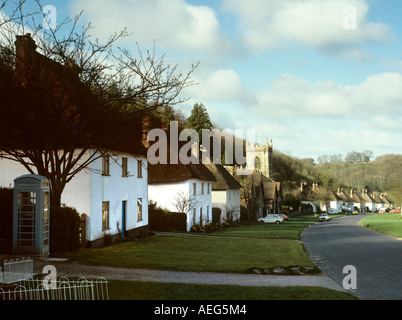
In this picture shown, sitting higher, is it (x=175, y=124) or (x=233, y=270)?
(x=175, y=124)

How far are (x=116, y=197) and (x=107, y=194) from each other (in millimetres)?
1428

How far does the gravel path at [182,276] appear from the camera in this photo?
13863mm

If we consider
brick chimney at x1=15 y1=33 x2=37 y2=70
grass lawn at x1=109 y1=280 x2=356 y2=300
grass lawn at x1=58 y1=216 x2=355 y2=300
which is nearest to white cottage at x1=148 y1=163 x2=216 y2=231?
grass lawn at x1=58 y1=216 x2=355 y2=300

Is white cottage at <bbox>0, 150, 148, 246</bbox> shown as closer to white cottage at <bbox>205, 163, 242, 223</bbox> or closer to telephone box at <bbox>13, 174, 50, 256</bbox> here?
telephone box at <bbox>13, 174, 50, 256</bbox>

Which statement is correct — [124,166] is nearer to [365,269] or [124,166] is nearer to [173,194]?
[173,194]

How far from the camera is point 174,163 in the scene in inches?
1591

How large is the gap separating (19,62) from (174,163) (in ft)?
78.1

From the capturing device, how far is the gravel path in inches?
546

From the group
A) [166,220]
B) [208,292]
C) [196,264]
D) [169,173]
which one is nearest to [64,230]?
[196,264]

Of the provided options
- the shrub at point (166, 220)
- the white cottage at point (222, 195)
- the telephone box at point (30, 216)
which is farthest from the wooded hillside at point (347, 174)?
the telephone box at point (30, 216)

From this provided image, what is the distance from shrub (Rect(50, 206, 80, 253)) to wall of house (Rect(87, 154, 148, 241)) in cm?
237

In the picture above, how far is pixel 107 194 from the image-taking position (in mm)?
25250
